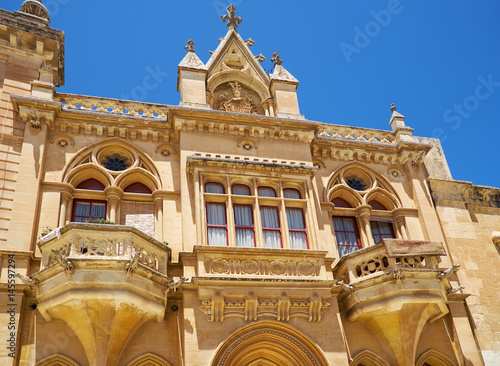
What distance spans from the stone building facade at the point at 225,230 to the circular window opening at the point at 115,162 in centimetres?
7

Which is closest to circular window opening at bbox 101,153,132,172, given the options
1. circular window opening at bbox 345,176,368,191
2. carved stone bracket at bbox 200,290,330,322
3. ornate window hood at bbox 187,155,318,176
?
ornate window hood at bbox 187,155,318,176

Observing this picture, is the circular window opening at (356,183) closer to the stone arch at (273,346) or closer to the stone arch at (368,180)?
the stone arch at (368,180)

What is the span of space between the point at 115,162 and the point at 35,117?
2.91m

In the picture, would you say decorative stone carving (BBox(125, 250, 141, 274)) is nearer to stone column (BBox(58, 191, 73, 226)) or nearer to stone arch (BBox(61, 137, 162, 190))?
stone column (BBox(58, 191, 73, 226))

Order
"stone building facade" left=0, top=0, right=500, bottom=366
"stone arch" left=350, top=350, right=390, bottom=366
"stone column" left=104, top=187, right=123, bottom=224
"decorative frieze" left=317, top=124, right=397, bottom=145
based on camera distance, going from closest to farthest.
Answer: "stone building facade" left=0, top=0, right=500, bottom=366 → "stone arch" left=350, top=350, right=390, bottom=366 → "stone column" left=104, top=187, right=123, bottom=224 → "decorative frieze" left=317, top=124, right=397, bottom=145

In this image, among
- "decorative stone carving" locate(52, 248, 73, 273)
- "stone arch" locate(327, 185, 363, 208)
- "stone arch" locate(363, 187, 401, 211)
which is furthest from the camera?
"stone arch" locate(363, 187, 401, 211)

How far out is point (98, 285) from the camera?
1446 cm

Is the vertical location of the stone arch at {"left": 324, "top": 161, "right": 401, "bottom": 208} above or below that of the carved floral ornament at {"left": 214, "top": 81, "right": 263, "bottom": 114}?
below

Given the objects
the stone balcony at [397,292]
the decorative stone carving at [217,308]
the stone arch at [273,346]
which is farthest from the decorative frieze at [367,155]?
the decorative stone carving at [217,308]

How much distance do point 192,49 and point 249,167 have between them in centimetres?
638

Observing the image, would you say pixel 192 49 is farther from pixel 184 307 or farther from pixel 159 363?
pixel 159 363

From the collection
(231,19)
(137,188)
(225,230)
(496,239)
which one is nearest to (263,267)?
(225,230)

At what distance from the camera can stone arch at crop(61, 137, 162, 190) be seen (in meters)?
18.2

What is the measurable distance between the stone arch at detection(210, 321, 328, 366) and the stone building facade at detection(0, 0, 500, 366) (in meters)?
0.06
